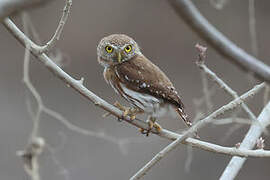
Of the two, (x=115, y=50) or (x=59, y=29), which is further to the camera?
(x=115, y=50)

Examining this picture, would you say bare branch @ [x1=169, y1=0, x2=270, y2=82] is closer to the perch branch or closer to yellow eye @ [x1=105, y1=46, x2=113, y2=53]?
the perch branch

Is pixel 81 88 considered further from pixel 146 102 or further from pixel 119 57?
pixel 119 57

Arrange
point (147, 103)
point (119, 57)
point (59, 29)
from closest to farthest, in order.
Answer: point (59, 29), point (147, 103), point (119, 57)

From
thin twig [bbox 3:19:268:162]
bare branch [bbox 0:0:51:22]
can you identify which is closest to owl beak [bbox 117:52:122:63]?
thin twig [bbox 3:19:268:162]

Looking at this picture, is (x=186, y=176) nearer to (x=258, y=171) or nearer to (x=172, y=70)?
(x=258, y=171)

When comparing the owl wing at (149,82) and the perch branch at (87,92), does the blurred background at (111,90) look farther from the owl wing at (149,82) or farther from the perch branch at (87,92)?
the perch branch at (87,92)

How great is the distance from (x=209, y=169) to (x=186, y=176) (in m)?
0.35

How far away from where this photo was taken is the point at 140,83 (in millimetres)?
3732

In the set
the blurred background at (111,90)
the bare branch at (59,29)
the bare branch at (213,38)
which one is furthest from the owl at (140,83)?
the blurred background at (111,90)

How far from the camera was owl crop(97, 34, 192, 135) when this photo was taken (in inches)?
146

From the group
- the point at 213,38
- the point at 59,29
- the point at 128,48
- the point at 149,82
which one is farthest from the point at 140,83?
the point at 213,38

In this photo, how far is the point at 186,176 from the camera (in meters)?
7.45

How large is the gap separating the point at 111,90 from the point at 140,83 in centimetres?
469

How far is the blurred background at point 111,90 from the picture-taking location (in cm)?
742
